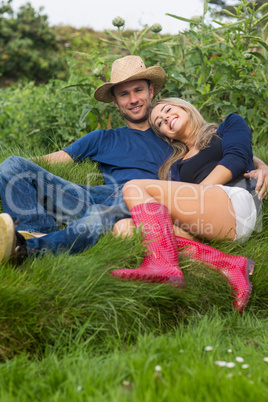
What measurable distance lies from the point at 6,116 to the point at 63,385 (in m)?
3.94

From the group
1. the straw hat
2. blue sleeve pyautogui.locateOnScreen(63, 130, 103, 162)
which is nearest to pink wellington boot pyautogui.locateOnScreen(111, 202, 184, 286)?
blue sleeve pyautogui.locateOnScreen(63, 130, 103, 162)

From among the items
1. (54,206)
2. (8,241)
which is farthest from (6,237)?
(54,206)

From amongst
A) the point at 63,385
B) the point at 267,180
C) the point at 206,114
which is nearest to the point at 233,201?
the point at 267,180

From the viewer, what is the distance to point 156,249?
7.08 ft

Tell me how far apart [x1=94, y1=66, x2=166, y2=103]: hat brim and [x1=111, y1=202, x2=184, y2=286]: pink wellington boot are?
127 centimetres

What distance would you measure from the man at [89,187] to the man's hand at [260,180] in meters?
0.61

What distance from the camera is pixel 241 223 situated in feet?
8.04

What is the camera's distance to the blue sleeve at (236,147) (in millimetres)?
2605

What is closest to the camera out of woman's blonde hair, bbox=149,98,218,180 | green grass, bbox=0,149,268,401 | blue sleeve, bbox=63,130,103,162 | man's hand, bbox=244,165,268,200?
green grass, bbox=0,149,268,401

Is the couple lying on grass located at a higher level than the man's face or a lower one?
lower

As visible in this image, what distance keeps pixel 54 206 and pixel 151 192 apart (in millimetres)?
630

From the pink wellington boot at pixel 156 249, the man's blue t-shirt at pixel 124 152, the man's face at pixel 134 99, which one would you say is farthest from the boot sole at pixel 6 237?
the man's face at pixel 134 99

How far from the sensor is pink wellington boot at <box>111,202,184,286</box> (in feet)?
6.58

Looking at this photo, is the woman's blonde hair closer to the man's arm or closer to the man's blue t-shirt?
the man's blue t-shirt
